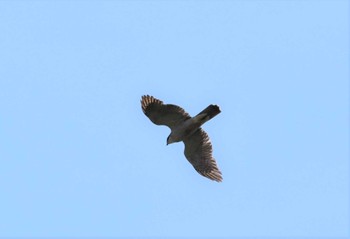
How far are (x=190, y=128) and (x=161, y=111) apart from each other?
3.43ft

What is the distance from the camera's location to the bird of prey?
21.5m

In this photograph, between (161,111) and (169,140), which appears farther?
(169,140)

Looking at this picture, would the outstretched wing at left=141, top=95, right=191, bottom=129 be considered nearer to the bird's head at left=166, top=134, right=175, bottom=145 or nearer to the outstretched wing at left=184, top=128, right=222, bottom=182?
the bird's head at left=166, top=134, right=175, bottom=145

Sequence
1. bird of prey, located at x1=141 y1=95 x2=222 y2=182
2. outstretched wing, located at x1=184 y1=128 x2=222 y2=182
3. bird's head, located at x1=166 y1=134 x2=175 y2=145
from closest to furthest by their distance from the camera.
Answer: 1. bird of prey, located at x1=141 y1=95 x2=222 y2=182
2. bird's head, located at x1=166 y1=134 x2=175 y2=145
3. outstretched wing, located at x1=184 y1=128 x2=222 y2=182

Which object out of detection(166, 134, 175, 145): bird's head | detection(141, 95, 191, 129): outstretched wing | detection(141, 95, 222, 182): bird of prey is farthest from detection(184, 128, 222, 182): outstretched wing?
detection(141, 95, 191, 129): outstretched wing

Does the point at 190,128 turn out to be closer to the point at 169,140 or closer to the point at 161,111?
the point at 169,140

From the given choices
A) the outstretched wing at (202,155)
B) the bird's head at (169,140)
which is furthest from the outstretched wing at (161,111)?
the outstretched wing at (202,155)

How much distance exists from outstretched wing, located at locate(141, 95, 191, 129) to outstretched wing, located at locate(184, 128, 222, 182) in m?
0.90

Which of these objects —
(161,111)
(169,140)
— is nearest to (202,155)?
(169,140)

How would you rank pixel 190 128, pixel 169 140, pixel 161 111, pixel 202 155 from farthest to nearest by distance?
pixel 202 155
pixel 169 140
pixel 190 128
pixel 161 111

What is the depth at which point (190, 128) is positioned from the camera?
21688mm

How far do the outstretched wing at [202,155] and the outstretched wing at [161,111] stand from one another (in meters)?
0.90

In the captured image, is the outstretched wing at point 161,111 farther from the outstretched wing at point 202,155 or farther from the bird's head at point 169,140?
the outstretched wing at point 202,155

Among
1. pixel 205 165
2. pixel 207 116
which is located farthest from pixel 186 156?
pixel 207 116
